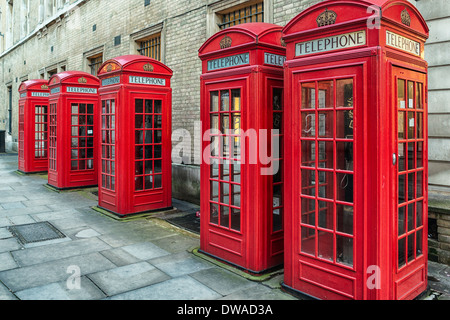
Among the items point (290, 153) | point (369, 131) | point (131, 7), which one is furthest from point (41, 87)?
point (369, 131)

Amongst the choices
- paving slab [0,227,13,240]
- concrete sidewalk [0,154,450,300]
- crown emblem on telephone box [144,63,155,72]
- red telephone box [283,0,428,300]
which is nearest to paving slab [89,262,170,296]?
concrete sidewalk [0,154,450,300]

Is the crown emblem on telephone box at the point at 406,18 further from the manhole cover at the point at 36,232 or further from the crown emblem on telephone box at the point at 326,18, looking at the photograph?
the manhole cover at the point at 36,232

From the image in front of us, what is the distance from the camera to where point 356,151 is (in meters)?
3.33

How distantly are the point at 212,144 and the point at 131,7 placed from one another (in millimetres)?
8326

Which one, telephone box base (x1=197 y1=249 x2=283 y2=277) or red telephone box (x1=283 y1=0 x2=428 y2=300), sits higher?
red telephone box (x1=283 y1=0 x2=428 y2=300)

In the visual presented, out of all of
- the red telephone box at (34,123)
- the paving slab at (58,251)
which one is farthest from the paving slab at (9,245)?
the red telephone box at (34,123)

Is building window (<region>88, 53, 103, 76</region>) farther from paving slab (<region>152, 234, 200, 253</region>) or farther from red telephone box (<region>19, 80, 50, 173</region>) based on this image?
paving slab (<region>152, 234, 200, 253</region>)

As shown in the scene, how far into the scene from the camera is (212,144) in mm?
4883

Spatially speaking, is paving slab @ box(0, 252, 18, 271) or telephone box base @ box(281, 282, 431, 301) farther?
paving slab @ box(0, 252, 18, 271)

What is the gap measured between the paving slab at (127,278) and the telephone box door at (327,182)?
1.62 metres

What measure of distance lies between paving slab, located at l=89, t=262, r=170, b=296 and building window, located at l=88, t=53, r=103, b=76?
11.2 m

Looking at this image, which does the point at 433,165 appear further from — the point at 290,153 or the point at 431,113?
the point at 290,153

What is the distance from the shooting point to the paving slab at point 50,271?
13.5 feet

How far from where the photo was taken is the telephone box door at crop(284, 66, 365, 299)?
335 cm
